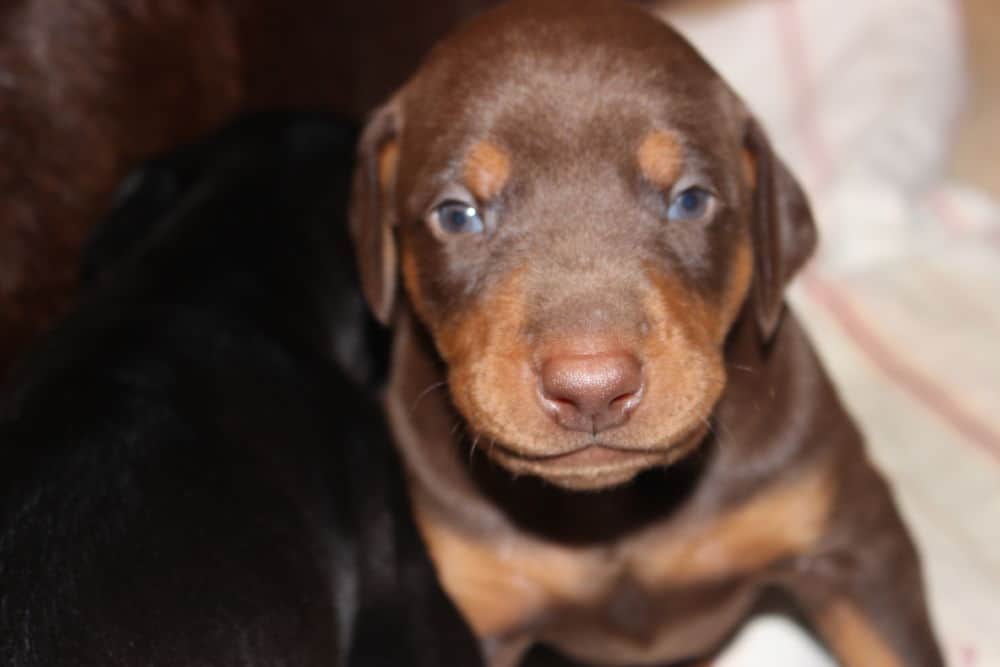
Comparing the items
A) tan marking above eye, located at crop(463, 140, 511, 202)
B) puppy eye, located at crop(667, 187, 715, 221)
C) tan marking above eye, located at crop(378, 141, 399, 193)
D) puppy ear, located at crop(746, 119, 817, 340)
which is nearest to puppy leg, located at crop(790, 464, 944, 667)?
puppy ear, located at crop(746, 119, 817, 340)

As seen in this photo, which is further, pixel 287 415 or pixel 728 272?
pixel 287 415

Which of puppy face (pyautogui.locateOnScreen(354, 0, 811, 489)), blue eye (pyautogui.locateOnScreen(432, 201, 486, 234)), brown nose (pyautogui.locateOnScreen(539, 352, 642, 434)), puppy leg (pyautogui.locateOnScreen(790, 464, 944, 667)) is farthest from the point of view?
puppy leg (pyautogui.locateOnScreen(790, 464, 944, 667))

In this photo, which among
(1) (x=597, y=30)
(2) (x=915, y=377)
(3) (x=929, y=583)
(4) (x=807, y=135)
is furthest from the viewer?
(4) (x=807, y=135)

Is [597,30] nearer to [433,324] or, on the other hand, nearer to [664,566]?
[433,324]

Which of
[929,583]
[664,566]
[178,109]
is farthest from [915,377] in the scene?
[178,109]

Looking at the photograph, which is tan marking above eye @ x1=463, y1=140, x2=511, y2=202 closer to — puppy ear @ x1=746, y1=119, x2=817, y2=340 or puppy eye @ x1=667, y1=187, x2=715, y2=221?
puppy eye @ x1=667, y1=187, x2=715, y2=221

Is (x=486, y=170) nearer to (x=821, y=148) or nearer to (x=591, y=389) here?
(x=591, y=389)

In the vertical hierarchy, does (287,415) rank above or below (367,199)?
below

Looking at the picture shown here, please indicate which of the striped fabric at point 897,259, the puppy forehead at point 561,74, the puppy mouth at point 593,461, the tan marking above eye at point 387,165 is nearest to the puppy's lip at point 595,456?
the puppy mouth at point 593,461
